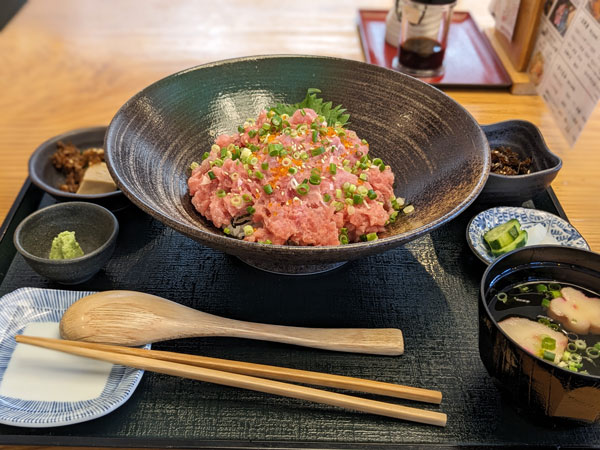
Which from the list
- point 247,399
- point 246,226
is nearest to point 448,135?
point 246,226

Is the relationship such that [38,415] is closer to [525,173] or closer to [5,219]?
[5,219]

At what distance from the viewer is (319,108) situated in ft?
6.75

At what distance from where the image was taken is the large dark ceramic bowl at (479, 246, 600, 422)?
1.20m

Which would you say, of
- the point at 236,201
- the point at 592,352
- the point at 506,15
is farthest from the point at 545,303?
the point at 506,15

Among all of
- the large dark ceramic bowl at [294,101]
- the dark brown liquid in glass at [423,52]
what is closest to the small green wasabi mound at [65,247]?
the large dark ceramic bowl at [294,101]

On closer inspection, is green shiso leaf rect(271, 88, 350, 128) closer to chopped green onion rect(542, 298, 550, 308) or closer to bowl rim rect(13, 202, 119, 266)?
bowl rim rect(13, 202, 119, 266)

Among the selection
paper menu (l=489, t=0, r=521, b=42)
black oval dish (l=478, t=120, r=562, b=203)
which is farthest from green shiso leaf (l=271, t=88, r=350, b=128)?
paper menu (l=489, t=0, r=521, b=42)

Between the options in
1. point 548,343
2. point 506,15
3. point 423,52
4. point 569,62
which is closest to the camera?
point 548,343

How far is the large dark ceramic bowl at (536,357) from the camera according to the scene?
1195mm

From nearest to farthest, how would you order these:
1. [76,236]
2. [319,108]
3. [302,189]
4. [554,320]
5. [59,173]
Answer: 1. [554,320]
2. [302,189]
3. [76,236]
4. [319,108]
5. [59,173]

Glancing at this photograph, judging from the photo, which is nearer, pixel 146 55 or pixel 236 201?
pixel 236 201

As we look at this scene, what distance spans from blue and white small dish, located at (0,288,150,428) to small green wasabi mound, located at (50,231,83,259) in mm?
169

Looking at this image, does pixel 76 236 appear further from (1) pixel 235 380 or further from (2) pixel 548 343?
(2) pixel 548 343

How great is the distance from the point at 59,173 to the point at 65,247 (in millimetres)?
617
